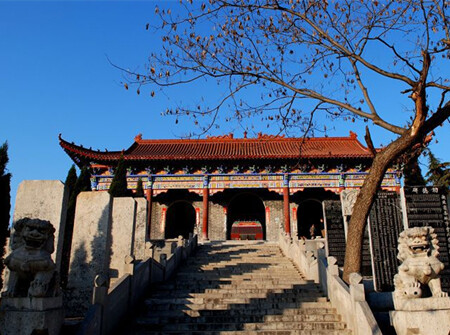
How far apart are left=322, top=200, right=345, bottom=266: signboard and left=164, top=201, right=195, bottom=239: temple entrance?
1140 cm

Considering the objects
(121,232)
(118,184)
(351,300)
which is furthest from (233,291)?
(118,184)

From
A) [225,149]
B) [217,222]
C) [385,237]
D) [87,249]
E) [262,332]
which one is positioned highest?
[225,149]

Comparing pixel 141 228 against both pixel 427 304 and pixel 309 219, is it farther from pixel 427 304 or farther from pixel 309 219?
pixel 309 219

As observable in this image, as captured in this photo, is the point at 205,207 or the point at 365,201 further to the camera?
the point at 205,207

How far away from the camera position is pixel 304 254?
383 inches

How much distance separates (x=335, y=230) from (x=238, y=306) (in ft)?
13.6

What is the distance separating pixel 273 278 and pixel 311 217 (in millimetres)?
12478

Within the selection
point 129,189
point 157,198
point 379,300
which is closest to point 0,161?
point 379,300

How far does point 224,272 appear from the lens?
32.2 feet

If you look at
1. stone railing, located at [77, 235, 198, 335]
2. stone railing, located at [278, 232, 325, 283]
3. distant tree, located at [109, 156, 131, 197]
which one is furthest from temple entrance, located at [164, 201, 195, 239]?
stone railing, located at [77, 235, 198, 335]

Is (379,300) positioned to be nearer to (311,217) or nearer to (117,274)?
(117,274)

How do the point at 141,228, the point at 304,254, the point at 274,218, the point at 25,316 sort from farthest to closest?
the point at 274,218 → the point at 141,228 → the point at 304,254 → the point at 25,316

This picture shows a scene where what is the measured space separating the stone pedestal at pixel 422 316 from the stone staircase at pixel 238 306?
101cm

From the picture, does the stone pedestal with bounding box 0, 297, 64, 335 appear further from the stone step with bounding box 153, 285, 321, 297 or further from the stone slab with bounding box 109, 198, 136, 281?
the stone slab with bounding box 109, 198, 136, 281
